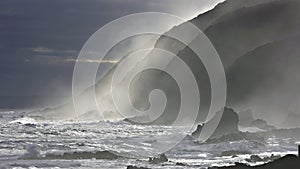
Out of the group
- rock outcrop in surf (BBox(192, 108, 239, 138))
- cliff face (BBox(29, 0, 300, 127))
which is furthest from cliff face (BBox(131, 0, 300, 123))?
rock outcrop in surf (BBox(192, 108, 239, 138))

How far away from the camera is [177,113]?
98875 mm

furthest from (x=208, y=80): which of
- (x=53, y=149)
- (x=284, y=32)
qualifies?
(x=53, y=149)

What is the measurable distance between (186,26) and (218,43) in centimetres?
1575

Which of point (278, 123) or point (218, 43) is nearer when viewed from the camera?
point (278, 123)

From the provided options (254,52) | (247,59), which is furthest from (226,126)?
(254,52)

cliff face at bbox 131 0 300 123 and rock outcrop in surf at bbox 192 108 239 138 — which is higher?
cliff face at bbox 131 0 300 123

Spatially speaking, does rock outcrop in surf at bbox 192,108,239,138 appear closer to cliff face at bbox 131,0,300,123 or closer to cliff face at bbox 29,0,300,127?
cliff face at bbox 131,0,300,123

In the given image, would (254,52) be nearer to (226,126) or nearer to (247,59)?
(247,59)

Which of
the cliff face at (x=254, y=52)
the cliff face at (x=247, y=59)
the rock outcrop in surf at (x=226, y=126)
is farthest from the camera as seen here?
the cliff face at (x=254, y=52)

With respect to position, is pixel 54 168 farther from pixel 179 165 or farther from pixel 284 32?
pixel 284 32

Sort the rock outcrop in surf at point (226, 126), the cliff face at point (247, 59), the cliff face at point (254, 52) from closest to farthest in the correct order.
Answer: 1. the rock outcrop in surf at point (226, 126)
2. the cliff face at point (247, 59)
3. the cliff face at point (254, 52)

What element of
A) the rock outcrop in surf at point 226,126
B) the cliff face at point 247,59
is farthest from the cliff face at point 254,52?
the rock outcrop in surf at point 226,126

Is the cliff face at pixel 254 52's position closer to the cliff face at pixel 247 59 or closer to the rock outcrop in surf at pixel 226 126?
the cliff face at pixel 247 59

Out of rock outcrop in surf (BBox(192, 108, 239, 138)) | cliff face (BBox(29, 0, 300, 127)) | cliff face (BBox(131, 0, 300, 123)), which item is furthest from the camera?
cliff face (BBox(131, 0, 300, 123))
